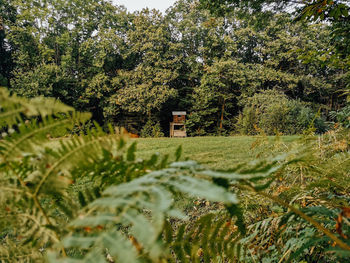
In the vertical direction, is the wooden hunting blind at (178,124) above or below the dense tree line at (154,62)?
below

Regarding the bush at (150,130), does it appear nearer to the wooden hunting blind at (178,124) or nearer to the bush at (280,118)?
the wooden hunting blind at (178,124)

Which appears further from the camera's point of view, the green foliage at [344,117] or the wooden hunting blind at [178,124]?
the wooden hunting blind at [178,124]

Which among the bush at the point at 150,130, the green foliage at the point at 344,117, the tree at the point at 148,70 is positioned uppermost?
the tree at the point at 148,70

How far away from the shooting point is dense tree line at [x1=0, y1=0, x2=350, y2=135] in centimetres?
1126

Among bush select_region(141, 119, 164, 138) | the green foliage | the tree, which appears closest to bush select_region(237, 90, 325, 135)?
the tree

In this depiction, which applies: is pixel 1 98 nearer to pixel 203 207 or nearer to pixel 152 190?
pixel 152 190

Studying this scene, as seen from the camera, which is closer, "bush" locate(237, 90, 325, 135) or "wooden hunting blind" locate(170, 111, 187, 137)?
"bush" locate(237, 90, 325, 135)

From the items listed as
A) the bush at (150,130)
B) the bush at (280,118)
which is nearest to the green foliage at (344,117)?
the bush at (280,118)

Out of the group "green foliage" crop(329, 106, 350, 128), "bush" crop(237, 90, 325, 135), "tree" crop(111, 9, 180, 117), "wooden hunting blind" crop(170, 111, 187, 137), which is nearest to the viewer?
"green foliage" crop(329, 106, 350, 128)

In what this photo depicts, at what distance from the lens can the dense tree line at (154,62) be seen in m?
11.3

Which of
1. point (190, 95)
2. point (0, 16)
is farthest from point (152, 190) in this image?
point (0, 16)

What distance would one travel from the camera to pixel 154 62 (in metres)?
11.9

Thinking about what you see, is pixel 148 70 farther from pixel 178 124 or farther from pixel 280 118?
pixel 280 118

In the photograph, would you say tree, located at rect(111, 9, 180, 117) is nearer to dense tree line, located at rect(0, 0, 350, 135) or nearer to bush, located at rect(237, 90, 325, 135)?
dense tree line, located at rect(0, 0, 350, 135)
